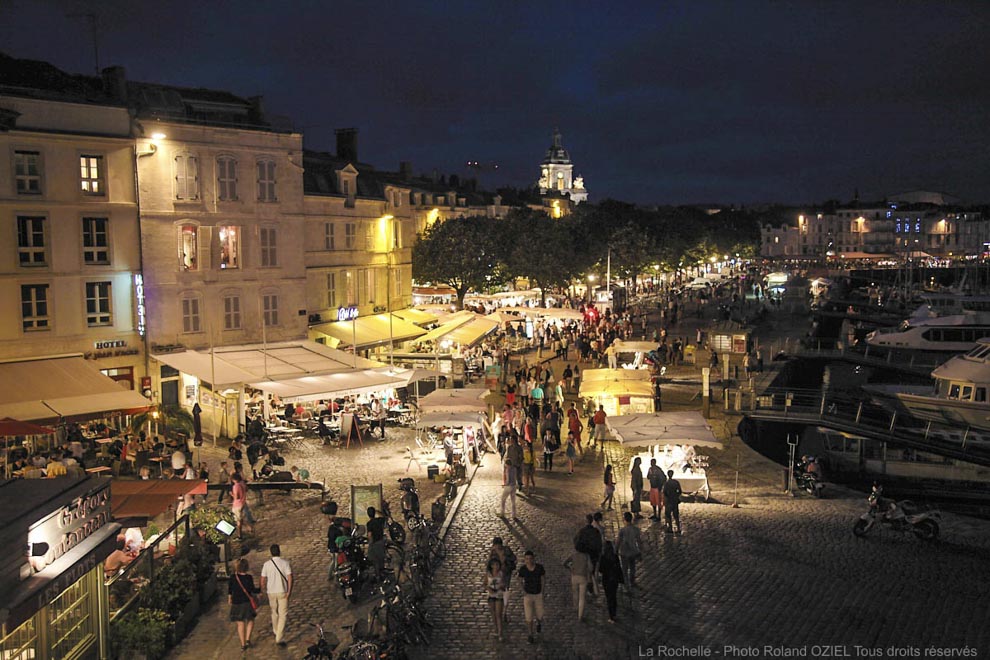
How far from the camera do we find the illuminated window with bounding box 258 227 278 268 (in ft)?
112

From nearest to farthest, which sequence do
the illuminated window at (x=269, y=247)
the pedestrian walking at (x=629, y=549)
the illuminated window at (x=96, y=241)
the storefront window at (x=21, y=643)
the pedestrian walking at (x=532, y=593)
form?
1. the storefront window at (x=21, y=643)
2. the pedestrian walking at (x=532, y=593)
3. the pedestrian walking at (x=629, y=549)
4. the illuminated window at (x=96, y=241)
5. the illuminated window at (x=269, y=247)

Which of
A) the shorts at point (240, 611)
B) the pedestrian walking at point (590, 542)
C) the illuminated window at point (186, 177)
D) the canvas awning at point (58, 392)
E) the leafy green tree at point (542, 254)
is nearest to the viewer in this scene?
the shorts at point (240, 611)

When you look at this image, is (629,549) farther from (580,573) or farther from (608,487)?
(608,487)

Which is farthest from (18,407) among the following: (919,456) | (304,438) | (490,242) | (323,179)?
(490,242)

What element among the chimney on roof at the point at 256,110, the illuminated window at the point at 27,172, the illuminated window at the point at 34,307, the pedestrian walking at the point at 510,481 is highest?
the chimney on roof at the point at 256,110

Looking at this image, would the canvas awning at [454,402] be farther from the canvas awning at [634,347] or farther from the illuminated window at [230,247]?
the canvas awning at [634,347]

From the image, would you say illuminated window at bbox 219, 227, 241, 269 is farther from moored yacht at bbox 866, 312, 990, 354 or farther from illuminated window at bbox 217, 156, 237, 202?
moored yacht at bbox 866, 312, 990, 354

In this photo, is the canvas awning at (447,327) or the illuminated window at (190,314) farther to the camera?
the canvas awning at (447,327)

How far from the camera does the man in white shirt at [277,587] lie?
12508 mm

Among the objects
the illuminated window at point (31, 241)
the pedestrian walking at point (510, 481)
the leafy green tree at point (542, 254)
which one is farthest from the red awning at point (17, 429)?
the leafy green tree at point (542, 254)

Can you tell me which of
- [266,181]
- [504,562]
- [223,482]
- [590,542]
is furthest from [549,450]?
[266,181]

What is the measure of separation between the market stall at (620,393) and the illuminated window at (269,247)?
522 inches

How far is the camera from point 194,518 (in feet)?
54.4

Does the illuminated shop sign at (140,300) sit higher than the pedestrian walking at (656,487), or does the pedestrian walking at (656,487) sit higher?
the illuminated shop sign at (140,300)
